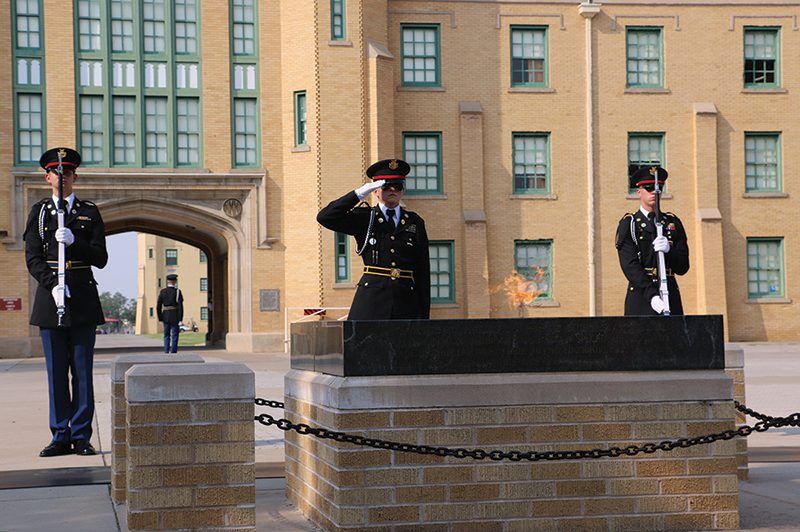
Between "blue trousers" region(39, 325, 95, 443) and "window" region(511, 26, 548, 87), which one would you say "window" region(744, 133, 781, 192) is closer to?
"window" region(511, 26, 548, 87)

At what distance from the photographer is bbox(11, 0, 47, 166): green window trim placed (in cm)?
3209

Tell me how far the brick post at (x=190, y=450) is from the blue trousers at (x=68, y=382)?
4640 millimetres

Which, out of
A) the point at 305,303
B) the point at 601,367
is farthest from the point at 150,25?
the point at 601,367

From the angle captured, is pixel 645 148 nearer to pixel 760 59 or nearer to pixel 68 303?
pixel 760 59

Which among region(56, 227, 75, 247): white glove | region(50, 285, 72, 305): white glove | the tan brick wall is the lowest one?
the tan brick wall

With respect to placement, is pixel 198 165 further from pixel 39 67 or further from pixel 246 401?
pixel 246 401

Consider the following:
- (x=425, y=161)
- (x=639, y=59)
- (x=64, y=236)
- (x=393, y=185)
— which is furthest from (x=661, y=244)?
(x=639, y=59)

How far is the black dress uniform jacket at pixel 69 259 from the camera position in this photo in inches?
391

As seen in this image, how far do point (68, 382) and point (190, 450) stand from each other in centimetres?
482

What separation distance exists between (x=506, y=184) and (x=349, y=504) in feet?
98.0

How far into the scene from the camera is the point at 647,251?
32.0 feet

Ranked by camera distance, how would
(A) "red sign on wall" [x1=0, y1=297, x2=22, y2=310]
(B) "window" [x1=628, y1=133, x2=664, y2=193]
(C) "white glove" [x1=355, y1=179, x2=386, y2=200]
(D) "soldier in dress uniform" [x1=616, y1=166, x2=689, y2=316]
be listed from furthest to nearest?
(B) "window" [x1=628, y1=133, x2=664, y2=193] < (A) "red sign on wall" [x1=0, y1=297, x2=22, y2=310] < (D) "soldier in dress uniform" [x1=616, y1=166, x2=689, y2=316] < (C) "white glove" [x1=355, y1=179, x2=386, y2=200]

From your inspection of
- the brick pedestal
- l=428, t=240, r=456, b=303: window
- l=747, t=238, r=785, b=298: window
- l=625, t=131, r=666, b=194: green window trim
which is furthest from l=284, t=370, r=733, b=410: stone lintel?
l=747, t=238, r=785, b=298: window

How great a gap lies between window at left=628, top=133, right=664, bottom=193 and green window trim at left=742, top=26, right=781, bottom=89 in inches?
130
